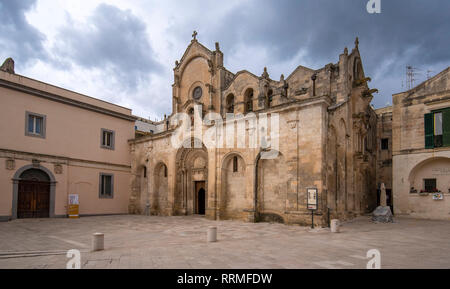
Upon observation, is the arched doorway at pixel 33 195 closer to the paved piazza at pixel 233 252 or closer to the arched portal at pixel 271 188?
the paved piazza at pixel 233 252

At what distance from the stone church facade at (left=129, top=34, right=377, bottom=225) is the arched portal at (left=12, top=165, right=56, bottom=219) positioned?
21.6ft

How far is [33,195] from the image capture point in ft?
61.7

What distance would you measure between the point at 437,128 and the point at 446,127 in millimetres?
667

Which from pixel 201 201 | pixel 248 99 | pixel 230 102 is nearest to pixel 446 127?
Answer: pixel 248 99

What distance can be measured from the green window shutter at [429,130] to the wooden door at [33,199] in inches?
1073

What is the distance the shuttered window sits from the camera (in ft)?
62.3

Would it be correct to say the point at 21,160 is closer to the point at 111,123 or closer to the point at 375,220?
the point at 111,123

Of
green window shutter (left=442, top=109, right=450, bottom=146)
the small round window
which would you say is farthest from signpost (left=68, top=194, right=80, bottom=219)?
green window shutter (left=442, top=109, right=450, bottom=146)

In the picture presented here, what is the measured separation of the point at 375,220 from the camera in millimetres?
16828

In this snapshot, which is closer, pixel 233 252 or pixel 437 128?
pixel 233 252

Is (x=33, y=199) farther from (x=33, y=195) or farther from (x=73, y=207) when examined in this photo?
(x=73, y=207)

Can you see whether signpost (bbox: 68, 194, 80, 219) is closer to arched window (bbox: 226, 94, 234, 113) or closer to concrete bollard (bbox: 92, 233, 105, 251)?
arched window (bbox: 226, 94, 234, 113)
